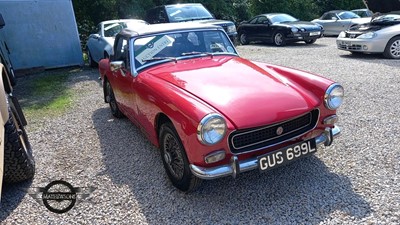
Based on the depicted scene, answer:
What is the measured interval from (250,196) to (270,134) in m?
0.62

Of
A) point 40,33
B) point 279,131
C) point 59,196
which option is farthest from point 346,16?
point 59,196

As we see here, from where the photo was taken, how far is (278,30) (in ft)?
42.9

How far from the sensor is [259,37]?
46.1ft

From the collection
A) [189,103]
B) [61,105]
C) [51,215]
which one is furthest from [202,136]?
[61,105]

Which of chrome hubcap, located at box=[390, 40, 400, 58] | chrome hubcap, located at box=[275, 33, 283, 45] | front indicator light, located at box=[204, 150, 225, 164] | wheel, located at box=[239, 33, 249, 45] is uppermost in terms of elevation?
front indicator light, located at box=[204, 150, 225, 164]

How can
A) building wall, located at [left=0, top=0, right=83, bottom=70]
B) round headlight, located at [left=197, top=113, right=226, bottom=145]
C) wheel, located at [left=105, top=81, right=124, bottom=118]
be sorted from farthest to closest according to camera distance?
1. building wall, located at [left=0, top=0, right=83, bottom=70]
2. wheel, located at [left=105, top=81, right=124, bottom=118]
3. round headlight, located at [left=197, top=113, right=226, bottom=145]

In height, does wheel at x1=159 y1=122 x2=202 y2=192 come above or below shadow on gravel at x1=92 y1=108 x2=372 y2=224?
above

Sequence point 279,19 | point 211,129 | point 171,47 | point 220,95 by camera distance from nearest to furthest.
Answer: point 211,129, point 220,95, point 171,47, point 279,19

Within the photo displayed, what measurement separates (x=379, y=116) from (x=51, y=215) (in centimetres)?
443

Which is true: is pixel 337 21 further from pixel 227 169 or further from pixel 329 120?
pixel 227 169

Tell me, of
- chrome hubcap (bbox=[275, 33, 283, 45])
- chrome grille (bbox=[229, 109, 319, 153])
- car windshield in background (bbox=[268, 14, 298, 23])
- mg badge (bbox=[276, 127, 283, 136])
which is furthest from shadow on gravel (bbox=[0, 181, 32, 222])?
car windshield in background (bbox=[268, 14, 298, 23])

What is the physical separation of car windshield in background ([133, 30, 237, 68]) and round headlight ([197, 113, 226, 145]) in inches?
62.1

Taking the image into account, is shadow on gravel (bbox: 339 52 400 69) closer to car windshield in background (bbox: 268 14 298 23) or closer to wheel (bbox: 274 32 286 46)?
wheel (bbox: 274 32 286 46)

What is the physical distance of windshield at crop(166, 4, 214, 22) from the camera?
10484 millimetres
